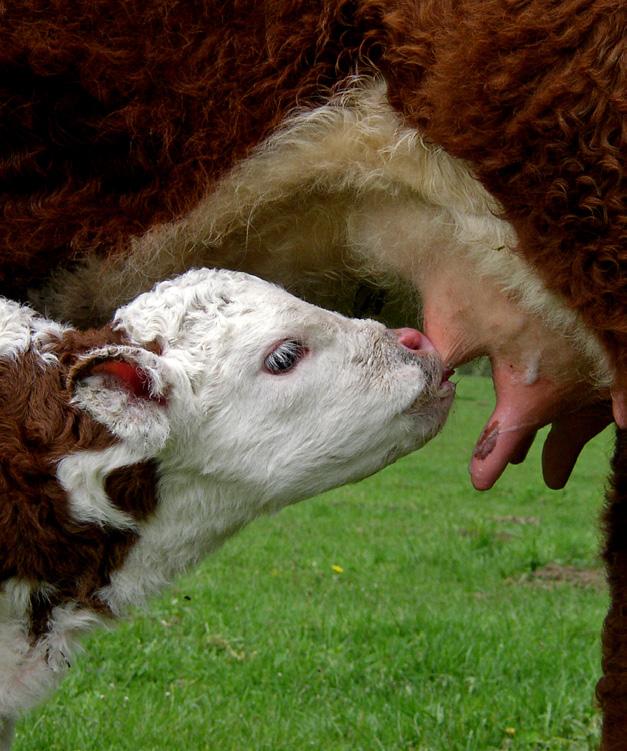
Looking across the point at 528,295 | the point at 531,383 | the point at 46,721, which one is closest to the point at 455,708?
the point at 46,721

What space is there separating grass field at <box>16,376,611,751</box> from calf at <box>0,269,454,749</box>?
1062 millimetres

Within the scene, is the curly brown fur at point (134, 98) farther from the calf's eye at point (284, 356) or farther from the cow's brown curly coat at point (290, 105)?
the calf's eye at point (284, 356)

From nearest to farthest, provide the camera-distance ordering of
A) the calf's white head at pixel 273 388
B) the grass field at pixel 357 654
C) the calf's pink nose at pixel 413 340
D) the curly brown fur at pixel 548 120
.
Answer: the curly brown fur at pixel 548 120 < the calf's white head at pixel 273 388 < the calf's pink nose at pixel 413 340 < the grass field at pixel 357 654

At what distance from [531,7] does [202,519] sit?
1.47 m

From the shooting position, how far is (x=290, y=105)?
9.72 ft

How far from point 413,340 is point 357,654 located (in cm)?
273

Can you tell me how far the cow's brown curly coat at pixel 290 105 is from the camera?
268 centimetres

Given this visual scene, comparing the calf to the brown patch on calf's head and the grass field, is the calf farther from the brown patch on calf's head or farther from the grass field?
the grass field

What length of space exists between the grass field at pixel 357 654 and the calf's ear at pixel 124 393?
1.56 meters

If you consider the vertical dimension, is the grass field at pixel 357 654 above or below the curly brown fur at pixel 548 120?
below

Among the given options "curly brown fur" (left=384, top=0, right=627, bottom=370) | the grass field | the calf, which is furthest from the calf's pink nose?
the grass field

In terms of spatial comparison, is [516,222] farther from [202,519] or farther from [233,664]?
[233,664]

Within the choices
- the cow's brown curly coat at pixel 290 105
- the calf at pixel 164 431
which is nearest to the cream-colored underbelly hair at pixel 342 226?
the cow's brown curly coat at pixel 290 105

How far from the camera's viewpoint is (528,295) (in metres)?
3.01
